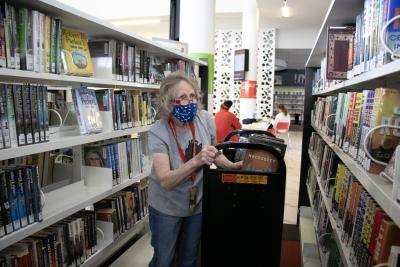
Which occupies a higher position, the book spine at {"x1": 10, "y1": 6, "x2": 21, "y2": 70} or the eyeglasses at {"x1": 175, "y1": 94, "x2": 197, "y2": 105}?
the book spine at {"x1": 10, "y1": 6, "x2": 21, "y2": 70}

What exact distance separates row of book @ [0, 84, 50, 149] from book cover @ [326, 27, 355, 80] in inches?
65.1

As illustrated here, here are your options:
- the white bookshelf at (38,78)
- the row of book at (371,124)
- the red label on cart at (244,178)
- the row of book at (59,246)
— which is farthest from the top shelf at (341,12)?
the row of book at (59,246)

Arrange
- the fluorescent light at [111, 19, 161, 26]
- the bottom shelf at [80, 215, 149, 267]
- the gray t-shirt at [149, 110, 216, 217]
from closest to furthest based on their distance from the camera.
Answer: the gray t-shirt at [149, 110, 216, 217] → the bottom shelf at [80, 215, 149, 267] → the fluorescent light at [111, 19, 161, 26]

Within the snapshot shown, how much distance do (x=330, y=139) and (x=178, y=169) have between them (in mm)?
1287

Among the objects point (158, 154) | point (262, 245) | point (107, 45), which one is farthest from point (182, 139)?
point (107, 45)

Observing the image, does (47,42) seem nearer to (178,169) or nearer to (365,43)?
(178,169)

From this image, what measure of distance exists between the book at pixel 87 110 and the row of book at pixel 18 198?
1.58ft

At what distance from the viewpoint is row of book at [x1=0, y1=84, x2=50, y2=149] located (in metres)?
1.54

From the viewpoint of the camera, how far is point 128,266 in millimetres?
2566

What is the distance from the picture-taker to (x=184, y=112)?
192 centimetres

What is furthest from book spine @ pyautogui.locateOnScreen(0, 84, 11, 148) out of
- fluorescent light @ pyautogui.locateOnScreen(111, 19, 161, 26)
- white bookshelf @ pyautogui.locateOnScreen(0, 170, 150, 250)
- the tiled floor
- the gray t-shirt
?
fluorescent light @ pyautogui.locateOnScreen(111, 19, 161, 26)

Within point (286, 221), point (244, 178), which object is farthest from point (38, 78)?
point (286, 221)

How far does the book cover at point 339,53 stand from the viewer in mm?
2076

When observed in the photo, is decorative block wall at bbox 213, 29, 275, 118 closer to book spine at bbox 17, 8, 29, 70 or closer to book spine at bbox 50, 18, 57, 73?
book spine at bbox 50, 18, 57, 73
